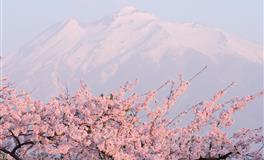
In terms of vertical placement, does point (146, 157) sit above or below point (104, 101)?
below

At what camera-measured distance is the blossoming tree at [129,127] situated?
8.71m

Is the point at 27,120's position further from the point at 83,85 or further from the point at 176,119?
the point at 176,119

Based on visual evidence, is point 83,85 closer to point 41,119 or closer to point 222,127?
point 41,119

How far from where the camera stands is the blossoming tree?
28.6 ft

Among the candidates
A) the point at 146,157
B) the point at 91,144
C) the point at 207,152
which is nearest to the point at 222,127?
the point at 207,152

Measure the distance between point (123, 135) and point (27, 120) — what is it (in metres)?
1.53

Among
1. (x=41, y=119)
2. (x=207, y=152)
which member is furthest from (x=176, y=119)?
(x=41, y=119)

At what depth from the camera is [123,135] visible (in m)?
8.67

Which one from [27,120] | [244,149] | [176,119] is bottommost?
[244,149]

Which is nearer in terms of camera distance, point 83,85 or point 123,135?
point 123,135

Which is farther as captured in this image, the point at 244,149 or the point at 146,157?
the point at 244,149

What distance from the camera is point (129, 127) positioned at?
8859 millimetres

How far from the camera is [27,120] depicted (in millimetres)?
9016

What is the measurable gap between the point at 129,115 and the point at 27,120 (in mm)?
1597
